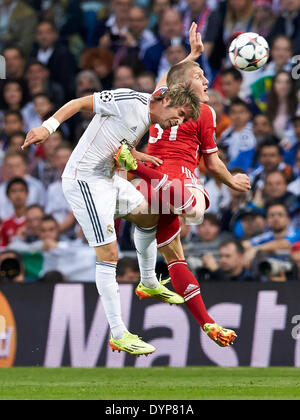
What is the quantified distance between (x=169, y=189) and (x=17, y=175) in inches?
193

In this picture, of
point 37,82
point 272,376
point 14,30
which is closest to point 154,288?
point 272,376

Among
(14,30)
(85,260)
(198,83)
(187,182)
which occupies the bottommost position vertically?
(85,260)

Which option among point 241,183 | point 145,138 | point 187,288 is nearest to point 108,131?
point 241,183

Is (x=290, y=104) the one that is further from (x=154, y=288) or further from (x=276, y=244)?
(x=154, y=288)

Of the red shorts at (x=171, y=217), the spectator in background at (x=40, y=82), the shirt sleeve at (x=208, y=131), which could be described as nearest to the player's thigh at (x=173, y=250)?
the red shorts at (x=171, y=217)

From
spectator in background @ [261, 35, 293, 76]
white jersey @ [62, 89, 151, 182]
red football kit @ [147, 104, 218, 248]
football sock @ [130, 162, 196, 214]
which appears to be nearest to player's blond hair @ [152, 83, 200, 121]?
white jersey @ [62, 89, 151, 182]

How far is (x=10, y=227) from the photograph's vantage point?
12648 mm

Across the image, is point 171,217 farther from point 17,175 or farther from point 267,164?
point 17,175

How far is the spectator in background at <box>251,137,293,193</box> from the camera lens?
12.3m

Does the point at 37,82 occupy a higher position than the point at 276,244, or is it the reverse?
the point at 37,82

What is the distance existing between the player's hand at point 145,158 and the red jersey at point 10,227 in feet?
13.2

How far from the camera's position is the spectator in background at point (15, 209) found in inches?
495

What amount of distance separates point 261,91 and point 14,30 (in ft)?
13.8

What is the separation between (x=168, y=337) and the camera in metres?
11.3
